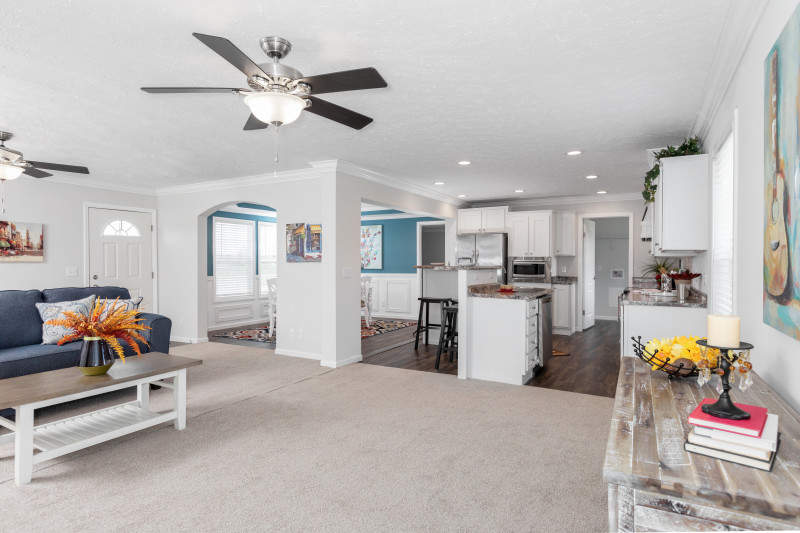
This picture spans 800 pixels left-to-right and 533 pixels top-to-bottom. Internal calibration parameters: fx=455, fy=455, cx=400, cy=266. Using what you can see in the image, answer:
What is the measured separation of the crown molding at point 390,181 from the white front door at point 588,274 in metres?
2.40

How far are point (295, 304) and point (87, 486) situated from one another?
3.44 metres

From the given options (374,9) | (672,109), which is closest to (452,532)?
(374,9)

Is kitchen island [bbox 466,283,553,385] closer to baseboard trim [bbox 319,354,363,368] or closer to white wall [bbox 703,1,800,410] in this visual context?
baseboard trim [bbox 319,354,363,368]

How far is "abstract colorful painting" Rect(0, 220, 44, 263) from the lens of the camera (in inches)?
217

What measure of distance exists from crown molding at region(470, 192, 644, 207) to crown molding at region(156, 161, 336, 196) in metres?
3.86

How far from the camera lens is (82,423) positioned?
10.0 ft

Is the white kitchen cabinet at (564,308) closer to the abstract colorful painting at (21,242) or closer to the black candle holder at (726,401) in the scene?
the black candle holder at (726,401)

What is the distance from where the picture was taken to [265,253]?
9.32 metres

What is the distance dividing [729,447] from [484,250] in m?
6.90

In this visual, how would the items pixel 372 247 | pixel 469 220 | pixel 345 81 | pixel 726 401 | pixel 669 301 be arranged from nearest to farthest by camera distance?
pixel 726 401
pixel 345 81
pixel 669 301
pixel 469 220
pixel 372 247

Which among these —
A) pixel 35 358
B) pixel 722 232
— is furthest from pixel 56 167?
pixel 722 232

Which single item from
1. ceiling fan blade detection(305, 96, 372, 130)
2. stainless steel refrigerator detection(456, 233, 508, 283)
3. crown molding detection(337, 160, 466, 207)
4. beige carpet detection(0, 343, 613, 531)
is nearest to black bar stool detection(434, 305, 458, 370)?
beige carpet detection(0, 343, 613, 531)

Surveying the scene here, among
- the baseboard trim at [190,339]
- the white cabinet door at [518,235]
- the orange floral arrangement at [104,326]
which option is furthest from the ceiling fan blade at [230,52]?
the white cabinet door at [518,235]

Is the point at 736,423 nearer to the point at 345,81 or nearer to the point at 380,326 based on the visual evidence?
the point at 345,81
